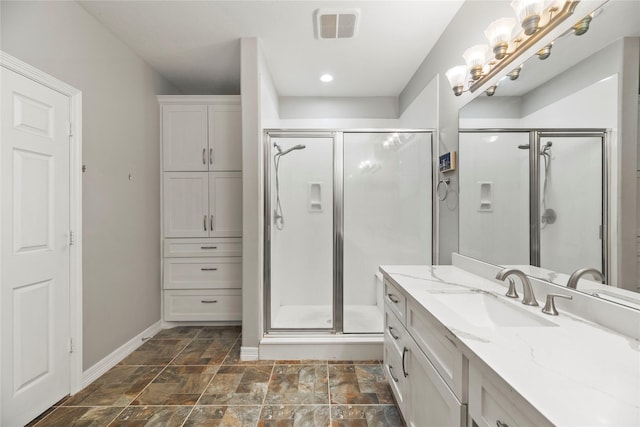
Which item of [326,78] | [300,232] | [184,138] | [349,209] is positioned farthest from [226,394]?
[326,78]

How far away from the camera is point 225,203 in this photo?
3.01 m

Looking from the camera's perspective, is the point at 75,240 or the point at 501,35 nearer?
the point at 501,35

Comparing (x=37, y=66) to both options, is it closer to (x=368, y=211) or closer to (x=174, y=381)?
(x=174, y=381)

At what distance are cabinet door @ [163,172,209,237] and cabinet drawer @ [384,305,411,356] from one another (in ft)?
6.77

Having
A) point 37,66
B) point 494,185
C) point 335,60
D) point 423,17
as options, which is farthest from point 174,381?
point 423,17

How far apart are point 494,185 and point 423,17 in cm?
140

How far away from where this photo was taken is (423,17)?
2.11 meters

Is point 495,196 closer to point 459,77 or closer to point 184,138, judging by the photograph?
point 459,77

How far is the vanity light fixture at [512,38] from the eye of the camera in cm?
119

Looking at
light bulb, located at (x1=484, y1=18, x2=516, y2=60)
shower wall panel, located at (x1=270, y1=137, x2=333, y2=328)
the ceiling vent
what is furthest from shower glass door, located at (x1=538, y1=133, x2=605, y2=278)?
shower wall panel, located at (x1=270, y1=137, x2=333, y2=328)

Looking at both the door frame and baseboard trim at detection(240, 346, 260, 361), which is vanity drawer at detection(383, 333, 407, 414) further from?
the door frame

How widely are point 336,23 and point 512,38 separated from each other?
1.23 metres

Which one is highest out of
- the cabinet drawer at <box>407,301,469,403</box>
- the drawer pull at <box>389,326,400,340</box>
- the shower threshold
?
the cabinet drawer at <box>407,301,469,403</box>

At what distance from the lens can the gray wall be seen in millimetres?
1787
